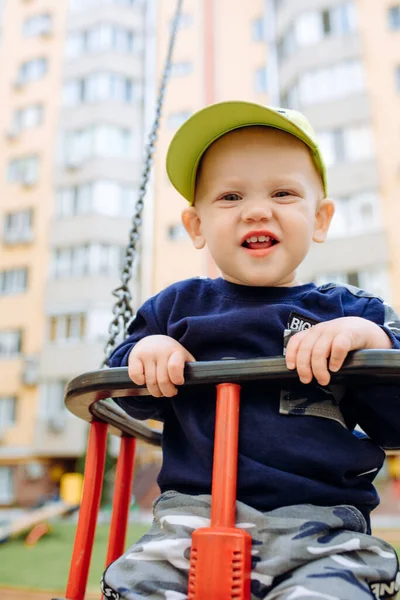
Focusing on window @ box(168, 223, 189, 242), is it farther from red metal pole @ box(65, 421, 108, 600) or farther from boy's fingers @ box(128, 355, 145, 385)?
boy's fingers @ box(128, 355, 145, 385)

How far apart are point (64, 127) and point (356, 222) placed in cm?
835

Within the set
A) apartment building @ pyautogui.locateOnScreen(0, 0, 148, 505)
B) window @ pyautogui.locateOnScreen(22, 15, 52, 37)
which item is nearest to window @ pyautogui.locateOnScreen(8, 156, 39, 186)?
apartment building @ pyautogui.locateOnScreen(0, 0, 148, 505)

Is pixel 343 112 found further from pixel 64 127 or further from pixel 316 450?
pixel 316 450

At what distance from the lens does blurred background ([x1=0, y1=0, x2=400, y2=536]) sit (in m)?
12.2

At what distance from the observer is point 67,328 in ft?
47.3

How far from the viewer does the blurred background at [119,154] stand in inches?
479

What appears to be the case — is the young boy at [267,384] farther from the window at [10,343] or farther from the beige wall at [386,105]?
the window at [10,343]

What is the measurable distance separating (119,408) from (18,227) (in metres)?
15.3

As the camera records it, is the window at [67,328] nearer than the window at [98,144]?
Yes

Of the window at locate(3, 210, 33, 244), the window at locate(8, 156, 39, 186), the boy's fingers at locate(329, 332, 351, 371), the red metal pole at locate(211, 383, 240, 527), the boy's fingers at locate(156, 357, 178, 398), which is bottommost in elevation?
the red metal pole at locate(211, 383, 240, 527)

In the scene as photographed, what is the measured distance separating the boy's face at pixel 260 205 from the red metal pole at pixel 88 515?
0.44m

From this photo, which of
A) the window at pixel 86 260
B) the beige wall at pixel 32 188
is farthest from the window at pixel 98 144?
the window at pixel 86 260

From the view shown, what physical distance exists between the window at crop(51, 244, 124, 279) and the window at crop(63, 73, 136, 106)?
13.2 ft

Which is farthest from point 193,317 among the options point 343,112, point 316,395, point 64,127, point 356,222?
point 64,127
